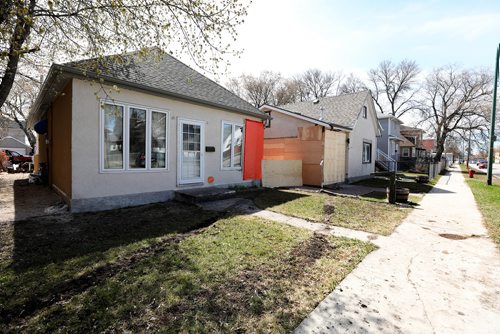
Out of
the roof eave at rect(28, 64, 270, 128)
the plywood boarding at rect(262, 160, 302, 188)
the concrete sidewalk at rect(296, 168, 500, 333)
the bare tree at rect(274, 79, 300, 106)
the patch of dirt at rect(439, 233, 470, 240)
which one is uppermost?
the bare tree at rect(274, 79, 300, 106)

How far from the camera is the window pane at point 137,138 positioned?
7009 millimetres

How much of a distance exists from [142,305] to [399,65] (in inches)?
2107

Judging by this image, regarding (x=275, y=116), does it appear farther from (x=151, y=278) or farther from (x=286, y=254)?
(x=151, y=278)

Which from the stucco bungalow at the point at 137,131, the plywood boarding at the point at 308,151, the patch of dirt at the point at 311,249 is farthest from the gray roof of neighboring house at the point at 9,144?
the patch of dirt at the point at 311,249

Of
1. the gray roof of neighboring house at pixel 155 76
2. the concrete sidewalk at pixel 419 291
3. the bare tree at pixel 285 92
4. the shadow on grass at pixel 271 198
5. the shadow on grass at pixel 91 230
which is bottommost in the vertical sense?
the concrete sidewalk at pixel 419 291

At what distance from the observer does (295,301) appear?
9.41 feet

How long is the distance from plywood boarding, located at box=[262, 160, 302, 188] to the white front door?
147 inches

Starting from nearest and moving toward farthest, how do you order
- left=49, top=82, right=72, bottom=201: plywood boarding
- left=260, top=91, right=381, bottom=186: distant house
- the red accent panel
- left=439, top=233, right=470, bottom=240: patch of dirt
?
left=439, top=233, right=470, bottom=240: patch of dirt
left=49, top=82, right=72, bottom=201: plywood boarding
the red accent panel
left=260, top=91, right=381, bottom=186: distant house

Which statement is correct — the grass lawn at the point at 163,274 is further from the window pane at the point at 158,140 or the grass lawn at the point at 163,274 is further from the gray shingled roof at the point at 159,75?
the gray shingled roof at the point at 159,75

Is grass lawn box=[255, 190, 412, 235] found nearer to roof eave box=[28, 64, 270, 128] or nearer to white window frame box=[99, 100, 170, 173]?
white window frame box=[99, 100, 170, 173]

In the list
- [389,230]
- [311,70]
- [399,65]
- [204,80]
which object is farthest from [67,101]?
[399,65]

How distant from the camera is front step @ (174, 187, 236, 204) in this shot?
25.1 ft

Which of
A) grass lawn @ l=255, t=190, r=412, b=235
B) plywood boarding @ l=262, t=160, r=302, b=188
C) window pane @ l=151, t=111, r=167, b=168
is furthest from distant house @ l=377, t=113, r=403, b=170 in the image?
window pane @ l=151, t=111, r=167, b=168

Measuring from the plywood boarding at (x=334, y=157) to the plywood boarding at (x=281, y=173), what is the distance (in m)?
1.34
